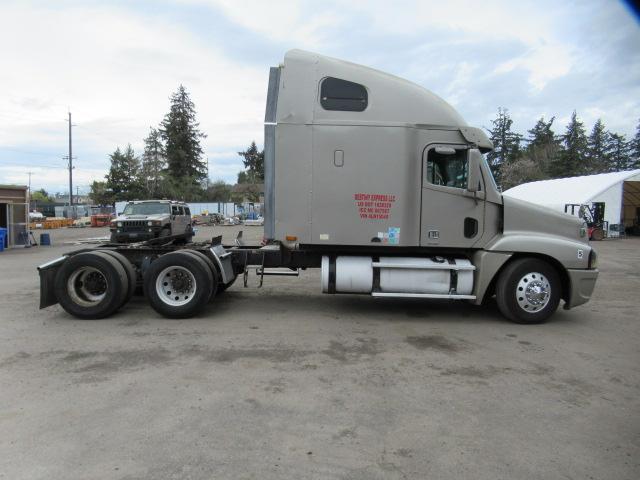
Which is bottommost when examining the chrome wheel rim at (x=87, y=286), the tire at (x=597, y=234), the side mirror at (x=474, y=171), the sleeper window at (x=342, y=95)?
the chrome wheel rim at (x=87, y=286)

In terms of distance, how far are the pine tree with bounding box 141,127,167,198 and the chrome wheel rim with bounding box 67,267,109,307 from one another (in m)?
56.9

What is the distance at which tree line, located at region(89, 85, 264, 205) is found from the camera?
2387 inches

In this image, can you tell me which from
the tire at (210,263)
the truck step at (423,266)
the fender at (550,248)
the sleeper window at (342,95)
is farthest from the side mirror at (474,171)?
the tire at (210,263)

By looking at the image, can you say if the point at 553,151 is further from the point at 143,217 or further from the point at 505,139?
the point at 143,217

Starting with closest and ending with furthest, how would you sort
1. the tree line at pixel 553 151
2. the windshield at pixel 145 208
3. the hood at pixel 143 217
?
the hood at pixel 143 217 < the windshield at pixel 145 208 < the tree line at pixel 553 151

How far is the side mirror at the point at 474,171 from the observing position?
22.8 feet

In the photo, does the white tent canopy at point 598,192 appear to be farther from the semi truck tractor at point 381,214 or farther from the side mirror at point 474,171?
the side mirror at point 474,171

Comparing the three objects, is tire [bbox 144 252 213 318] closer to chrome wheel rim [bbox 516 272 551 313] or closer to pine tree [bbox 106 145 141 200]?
chrome wheel rim [bbox 516 272 551 313]

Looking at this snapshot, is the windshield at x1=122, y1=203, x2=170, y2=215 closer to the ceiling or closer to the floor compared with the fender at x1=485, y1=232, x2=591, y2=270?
closer to the ceiling

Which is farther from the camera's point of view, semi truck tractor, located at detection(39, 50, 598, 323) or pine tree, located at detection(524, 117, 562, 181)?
pine tree, located at detection(524, 117, 562, 181)

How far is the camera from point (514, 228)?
23.7ft

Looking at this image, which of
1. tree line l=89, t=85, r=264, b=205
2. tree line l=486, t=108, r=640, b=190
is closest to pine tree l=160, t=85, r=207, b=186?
tree line l=89, t=85, r=264, b=205

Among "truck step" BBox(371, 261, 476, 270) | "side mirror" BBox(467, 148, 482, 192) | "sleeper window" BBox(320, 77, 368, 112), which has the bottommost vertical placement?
"truck step" BBox(371, 261, 476, 270)

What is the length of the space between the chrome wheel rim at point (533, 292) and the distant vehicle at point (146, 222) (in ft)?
43.6
